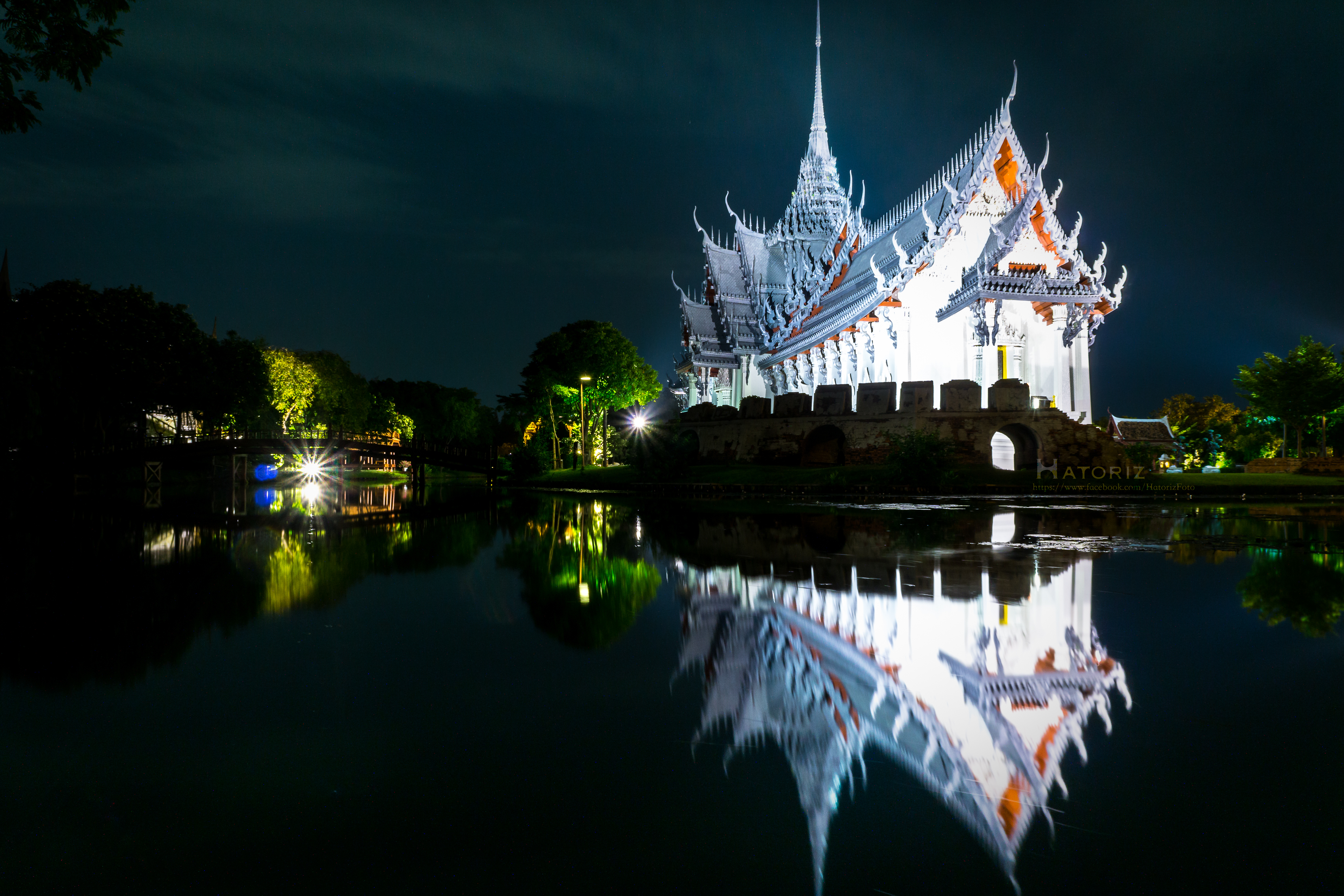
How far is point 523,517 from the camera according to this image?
728 inches

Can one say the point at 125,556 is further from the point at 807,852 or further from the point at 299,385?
the point at 299,385

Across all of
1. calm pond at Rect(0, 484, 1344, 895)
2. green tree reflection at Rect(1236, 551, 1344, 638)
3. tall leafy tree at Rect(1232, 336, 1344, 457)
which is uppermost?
tall leafy tree at Rect(1232, 336, 1344, 457)

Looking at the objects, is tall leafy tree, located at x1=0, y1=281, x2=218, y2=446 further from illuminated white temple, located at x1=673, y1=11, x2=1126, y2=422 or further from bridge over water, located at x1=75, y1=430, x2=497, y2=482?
illuminated white temple, located at x1=673, y1=11, x2=1126, y2=422

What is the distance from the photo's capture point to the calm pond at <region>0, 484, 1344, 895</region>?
100 inches

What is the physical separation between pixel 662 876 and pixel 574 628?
362 cm

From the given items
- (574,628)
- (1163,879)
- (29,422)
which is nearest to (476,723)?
(574,628)

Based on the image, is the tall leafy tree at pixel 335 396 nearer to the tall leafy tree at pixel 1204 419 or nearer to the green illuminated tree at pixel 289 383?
the green illuminated tree at pixel 289 383

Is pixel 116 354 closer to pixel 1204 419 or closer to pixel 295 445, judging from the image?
pixel 295 445

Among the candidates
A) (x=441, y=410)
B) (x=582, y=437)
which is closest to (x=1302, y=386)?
(x=582, y=437)

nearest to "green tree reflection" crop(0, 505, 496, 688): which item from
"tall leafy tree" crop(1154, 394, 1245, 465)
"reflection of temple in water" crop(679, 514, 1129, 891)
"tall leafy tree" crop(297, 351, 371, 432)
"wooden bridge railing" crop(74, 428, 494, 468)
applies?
"reflection of temple in water" crop(679, 514, 1129, 891)

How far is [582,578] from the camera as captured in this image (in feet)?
28.5

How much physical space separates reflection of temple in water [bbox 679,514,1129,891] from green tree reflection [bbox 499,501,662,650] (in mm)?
594

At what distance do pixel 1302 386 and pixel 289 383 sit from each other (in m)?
61.3

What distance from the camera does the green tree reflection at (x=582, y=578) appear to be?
240 inches
